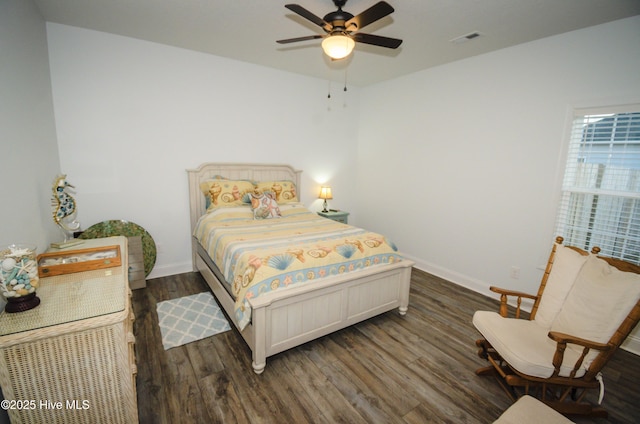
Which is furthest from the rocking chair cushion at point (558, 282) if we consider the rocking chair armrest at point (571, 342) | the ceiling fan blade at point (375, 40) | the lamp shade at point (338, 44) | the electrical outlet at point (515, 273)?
the lamp shade at point (338, 44)

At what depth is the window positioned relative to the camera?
8.06 ft

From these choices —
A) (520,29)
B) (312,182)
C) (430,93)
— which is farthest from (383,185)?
(520,29)

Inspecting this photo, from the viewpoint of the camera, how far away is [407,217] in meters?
4.37

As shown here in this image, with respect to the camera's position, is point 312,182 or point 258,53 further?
point 312,182

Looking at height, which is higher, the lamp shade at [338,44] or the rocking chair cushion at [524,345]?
the lamp shade at [338,44]

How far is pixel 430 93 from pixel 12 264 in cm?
435

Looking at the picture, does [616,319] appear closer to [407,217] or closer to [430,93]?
[407,217]

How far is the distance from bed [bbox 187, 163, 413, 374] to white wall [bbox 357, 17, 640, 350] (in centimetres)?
131

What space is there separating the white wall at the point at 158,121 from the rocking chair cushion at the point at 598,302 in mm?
3710

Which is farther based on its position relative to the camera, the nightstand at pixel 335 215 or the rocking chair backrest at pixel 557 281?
the nightstand at pixel 335 215

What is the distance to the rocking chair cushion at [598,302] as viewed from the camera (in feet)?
5.49

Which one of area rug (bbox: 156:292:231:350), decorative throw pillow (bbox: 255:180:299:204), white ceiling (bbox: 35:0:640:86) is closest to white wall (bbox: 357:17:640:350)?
white ceiling (bbox: 35:0:640:86)

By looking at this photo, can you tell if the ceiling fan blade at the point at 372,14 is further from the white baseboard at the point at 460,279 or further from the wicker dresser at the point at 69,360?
the white baseboard at the point at 460,279

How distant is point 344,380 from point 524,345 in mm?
1228
